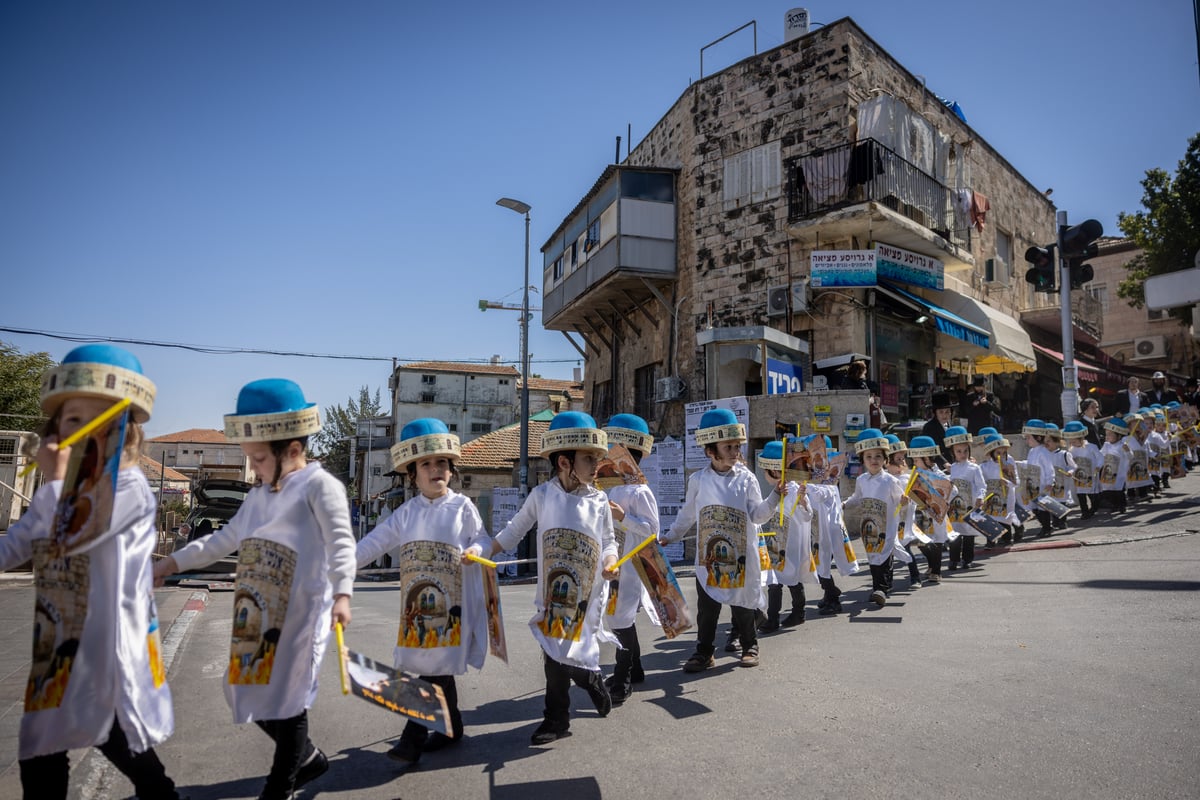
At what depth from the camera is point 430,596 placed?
4434mm

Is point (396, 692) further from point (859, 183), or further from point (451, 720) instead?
point (859, 183)

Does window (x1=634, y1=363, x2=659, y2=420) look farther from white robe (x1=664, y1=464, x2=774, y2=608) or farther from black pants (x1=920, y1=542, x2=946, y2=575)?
white robe (x1=664, y1=464, x2=774, y2=608)

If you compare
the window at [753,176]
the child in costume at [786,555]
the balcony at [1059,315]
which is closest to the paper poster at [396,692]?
the child in costume at [786,555]

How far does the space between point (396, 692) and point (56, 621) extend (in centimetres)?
127

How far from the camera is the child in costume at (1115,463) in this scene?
14.9m

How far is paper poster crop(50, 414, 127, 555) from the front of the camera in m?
2.79

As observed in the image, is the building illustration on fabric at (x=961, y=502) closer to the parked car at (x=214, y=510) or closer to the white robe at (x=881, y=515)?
the white robe at (x=881, y=515)

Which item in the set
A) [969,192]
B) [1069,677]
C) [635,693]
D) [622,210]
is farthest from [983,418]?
[635,693]

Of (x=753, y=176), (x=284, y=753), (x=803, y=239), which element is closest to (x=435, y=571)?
(x=284, y=753)

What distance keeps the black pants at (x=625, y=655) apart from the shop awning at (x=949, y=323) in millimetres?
15429

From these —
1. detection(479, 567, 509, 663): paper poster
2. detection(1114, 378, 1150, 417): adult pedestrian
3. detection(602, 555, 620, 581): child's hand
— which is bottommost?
detection(479, 567, 509, 663): paper poster

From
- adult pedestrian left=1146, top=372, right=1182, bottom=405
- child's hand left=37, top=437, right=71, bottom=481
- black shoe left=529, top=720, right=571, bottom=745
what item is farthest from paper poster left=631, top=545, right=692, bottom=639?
adult pedestrian left=1146, top=372, right=1182, bottom=405

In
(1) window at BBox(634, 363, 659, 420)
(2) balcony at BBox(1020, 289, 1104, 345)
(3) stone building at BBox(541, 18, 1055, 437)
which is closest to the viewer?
(3) stone building at BBox(541, 18, 1055, 437)

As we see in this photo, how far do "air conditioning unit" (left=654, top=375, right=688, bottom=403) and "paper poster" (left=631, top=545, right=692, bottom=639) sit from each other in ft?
54.4
